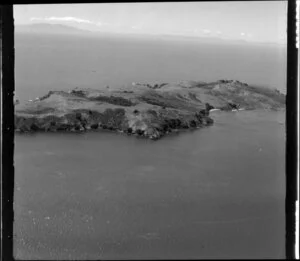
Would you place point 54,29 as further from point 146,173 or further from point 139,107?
point 146,173

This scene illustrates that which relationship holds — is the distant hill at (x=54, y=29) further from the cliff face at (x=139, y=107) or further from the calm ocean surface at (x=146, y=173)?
the cliff face at (x=139, y=107)

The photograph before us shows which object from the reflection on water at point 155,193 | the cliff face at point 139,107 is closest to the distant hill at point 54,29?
the cliff face at point 139,107

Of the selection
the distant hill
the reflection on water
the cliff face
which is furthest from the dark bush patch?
the distant hill

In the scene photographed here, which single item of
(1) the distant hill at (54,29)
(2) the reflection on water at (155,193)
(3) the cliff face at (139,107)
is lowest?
(2) the reflection on water at (155,193)

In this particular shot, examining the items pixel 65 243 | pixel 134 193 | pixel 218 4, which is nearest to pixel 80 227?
pixel 65 243

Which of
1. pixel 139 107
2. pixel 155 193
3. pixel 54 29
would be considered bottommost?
pixel 155 193

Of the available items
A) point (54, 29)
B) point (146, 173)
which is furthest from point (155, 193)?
point (54, 29)

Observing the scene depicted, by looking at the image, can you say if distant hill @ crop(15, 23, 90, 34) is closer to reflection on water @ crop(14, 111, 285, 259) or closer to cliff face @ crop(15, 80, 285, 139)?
cliff face @ crop(15, 80, 285, 139)
